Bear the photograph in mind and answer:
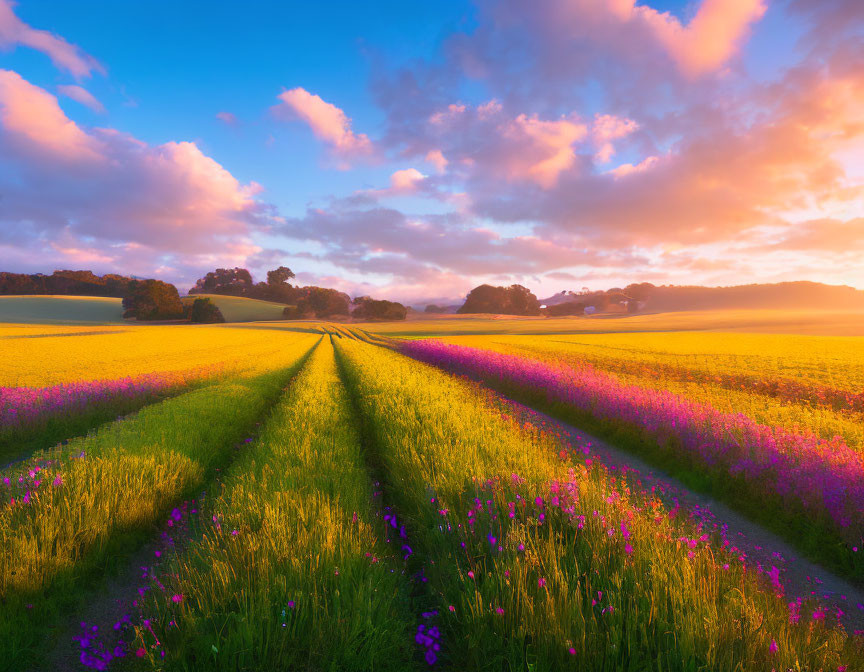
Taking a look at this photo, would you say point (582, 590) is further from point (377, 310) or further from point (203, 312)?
point (377, 310)

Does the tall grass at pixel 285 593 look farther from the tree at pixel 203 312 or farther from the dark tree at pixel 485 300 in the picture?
the dark tree at pixel 485 300

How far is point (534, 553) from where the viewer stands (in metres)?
2.80

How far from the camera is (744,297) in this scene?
120000 mm

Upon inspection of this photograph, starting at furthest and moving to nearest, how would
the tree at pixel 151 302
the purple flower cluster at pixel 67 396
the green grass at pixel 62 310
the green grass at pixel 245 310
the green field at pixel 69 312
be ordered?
the green grass at pixel 245 310
the tree at pixel 151 302
the green grass at pixel 62 310
the green field at pixel 69 312
the purple flower cluster at pixel 67 396

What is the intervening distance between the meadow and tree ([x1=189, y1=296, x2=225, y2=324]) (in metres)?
89.9

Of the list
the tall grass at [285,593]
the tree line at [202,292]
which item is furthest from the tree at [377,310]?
the tall grass at [285,593]

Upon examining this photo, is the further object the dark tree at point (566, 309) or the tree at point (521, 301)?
the tree at point (521, 301)

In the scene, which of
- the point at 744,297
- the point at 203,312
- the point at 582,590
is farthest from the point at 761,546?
the point at 744,297

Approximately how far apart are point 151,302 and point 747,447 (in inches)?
4033

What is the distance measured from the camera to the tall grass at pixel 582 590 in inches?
85.6

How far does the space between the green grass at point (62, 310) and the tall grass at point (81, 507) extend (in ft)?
277

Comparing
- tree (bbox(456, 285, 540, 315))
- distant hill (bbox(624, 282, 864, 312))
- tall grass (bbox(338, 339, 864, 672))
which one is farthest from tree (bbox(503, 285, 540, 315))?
tall grass (bbox(338, 339, 864, 672))

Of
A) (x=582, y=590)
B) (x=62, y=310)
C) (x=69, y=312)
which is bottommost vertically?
(x=582, y=590)

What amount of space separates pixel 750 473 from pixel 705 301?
15242 cm
